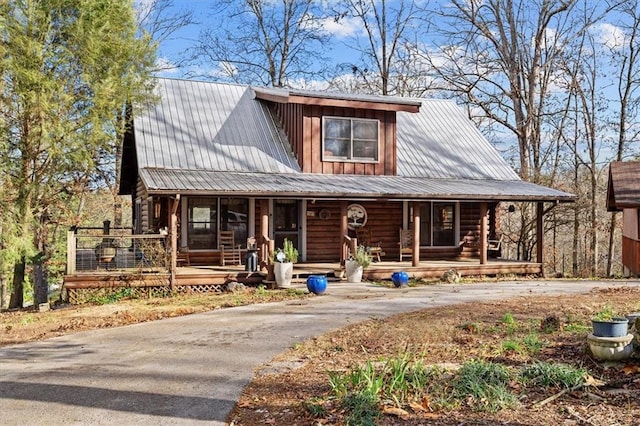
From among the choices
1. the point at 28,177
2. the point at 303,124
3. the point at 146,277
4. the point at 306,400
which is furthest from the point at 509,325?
the point at 28,177

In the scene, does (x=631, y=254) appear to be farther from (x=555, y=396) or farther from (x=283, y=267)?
(x=555, y=396)

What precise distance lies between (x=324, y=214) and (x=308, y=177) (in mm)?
1486

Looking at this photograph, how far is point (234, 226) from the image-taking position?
603 inches

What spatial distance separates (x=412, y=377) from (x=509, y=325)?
3.60m

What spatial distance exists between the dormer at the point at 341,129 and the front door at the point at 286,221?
1.19 m

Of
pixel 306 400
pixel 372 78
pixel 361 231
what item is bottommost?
pixel 306 400

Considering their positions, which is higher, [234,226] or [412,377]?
[234,226]

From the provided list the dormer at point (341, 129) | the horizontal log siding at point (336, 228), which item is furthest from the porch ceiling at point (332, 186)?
the horizontal log siding at point (336, 228)

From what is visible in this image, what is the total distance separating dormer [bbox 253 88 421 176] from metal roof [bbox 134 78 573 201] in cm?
36

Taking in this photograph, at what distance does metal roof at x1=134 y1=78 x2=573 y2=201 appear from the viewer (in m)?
13.9

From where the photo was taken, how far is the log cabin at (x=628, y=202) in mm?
20000

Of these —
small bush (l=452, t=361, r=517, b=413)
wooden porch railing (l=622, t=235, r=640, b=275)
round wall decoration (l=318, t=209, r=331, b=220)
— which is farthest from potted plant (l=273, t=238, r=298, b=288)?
wooden porch railing (l=622, t=235, r=640, b=275)

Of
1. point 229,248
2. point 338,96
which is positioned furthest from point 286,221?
point 338,96

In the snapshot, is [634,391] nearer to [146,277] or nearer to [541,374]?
[541,374]
